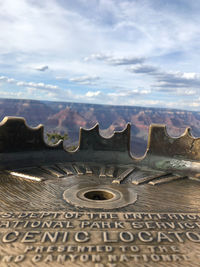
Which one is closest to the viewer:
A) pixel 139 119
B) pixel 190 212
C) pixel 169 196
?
pixel 190 212

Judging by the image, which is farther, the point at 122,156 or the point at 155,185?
the point at 122,156

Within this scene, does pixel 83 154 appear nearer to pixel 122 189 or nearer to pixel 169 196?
pixel 122 189

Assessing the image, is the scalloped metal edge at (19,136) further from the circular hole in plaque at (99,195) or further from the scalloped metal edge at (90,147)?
the circular hole in plaque at (99,195)

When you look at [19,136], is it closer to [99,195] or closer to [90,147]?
[90,147]

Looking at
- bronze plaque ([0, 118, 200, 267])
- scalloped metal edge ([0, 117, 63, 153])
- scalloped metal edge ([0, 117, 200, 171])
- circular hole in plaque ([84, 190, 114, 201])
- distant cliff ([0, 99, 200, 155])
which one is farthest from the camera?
distant cliff ([0, 99, 200, 155])

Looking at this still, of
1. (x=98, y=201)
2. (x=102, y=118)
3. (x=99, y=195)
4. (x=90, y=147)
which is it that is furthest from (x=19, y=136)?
(x=102, y=118)

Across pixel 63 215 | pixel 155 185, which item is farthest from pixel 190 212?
pixel 63 215

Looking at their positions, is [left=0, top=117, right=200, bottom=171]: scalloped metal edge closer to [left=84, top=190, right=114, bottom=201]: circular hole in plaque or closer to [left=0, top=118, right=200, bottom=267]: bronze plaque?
[left=0, top=118, right=200, bottom=267]: bronze plaque

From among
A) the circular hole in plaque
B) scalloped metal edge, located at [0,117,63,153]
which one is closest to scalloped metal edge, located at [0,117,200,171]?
scalloped metal edge, located at [0,117,63,153]

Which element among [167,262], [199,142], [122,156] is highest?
[199,142]
